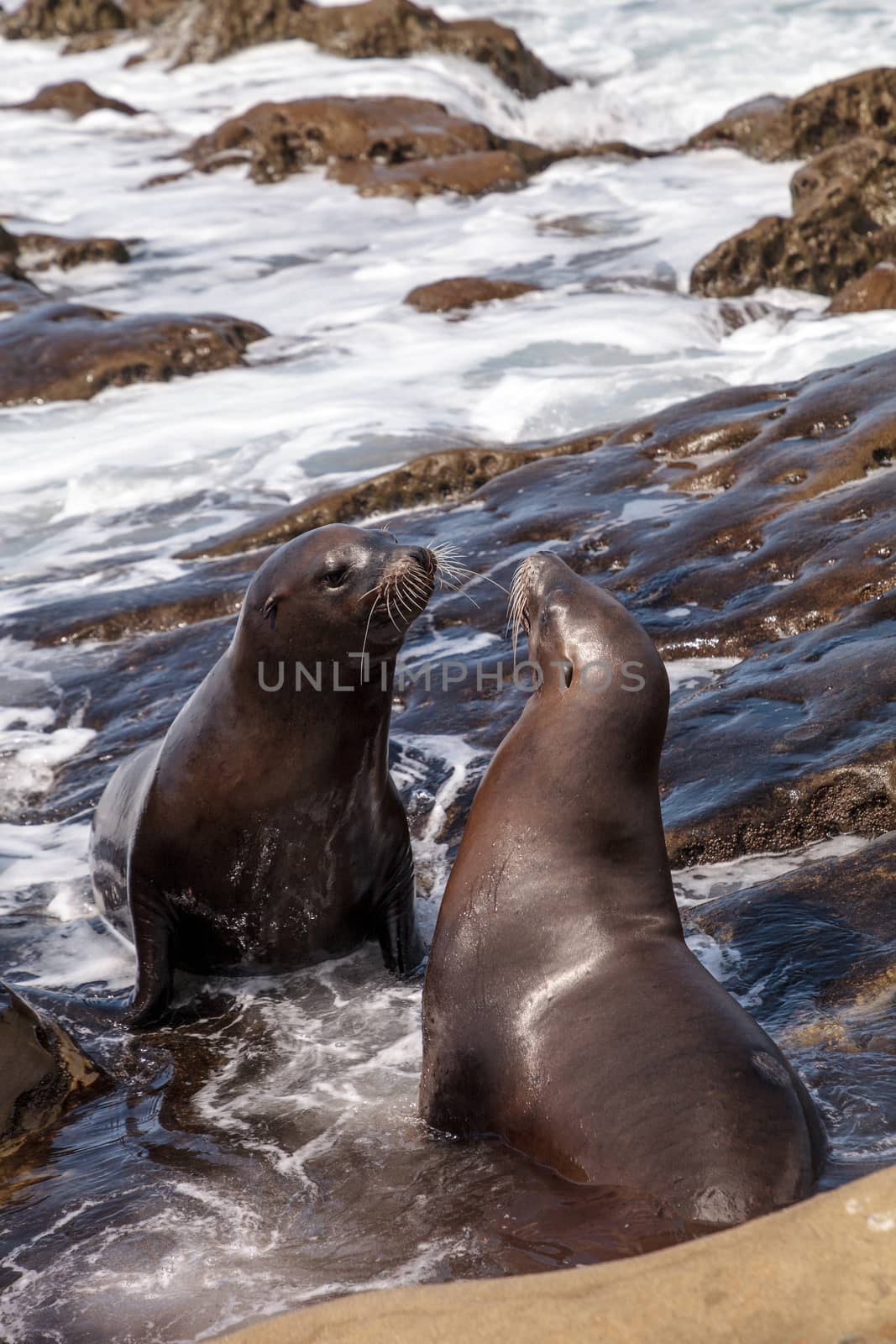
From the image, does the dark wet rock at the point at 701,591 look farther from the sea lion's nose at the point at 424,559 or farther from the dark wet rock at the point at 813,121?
the dark wet rock at the point at 813,121

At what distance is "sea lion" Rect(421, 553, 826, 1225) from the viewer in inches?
157

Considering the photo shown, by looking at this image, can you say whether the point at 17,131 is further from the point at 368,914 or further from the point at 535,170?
the point at 368,914

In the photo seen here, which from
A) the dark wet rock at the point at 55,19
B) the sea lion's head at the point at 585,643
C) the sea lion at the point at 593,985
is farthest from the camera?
the dark wet rock at the point at 55,19

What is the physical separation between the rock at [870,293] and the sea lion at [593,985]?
1218 centimetres

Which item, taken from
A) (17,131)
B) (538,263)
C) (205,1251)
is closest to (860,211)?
(538,263)

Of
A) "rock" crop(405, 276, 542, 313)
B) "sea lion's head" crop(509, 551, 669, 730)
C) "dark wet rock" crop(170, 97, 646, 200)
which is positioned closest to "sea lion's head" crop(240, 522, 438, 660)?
"sea lion's head" crop(509, 551, 669, 730)

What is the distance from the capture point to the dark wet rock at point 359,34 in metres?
33.1

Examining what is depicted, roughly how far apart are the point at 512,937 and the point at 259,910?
161cm

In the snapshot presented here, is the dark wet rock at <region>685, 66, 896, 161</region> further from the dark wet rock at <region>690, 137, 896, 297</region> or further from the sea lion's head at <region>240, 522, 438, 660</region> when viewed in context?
the sea lion's head at <region>240, 522, 438, 660</region>

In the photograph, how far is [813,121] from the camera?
24.6 meters

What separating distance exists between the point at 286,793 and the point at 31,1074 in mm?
1362

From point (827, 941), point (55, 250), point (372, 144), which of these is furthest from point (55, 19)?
point (827, 941)

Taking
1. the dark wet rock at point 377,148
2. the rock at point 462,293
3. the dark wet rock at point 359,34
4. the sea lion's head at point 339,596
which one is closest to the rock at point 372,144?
the dark wet rock at point 377,148

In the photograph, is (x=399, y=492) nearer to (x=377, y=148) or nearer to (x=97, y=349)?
(x=97, y=349)
